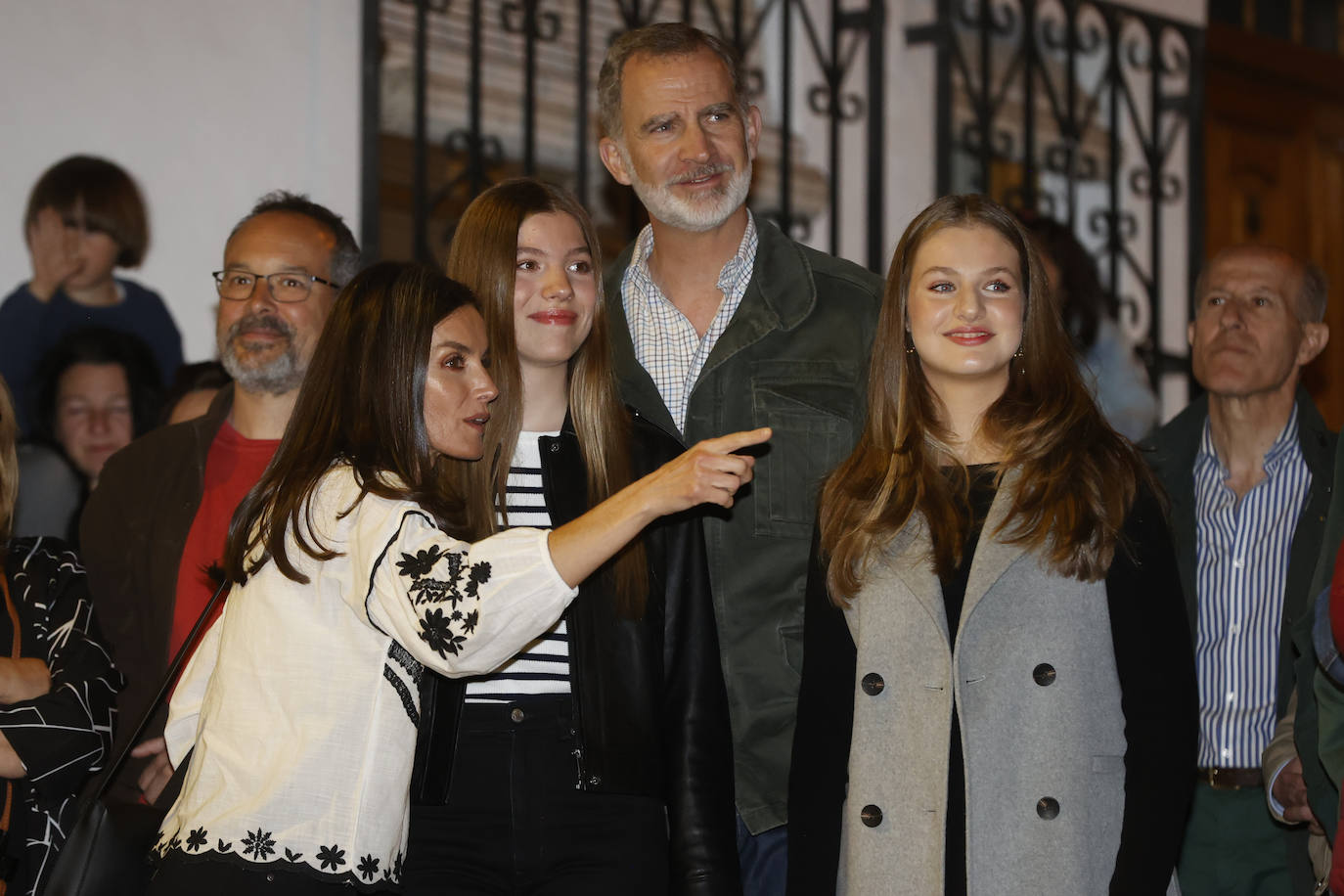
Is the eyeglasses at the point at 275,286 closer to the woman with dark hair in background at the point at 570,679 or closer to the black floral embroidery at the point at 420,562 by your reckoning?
the woman with dark hair in background at the point at 570,679

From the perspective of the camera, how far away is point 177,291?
4180 millimetres

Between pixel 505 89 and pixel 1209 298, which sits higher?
pixel 505 89

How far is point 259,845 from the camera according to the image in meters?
2.06

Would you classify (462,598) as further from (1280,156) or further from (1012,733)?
(1280,156)

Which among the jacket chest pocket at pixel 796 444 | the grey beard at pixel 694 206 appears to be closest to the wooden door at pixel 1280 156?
the grey beard at pixel 694 206

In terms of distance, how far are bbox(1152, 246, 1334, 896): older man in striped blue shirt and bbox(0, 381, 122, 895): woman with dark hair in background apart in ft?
7.09

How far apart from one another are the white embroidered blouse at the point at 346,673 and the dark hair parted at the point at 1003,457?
0.72 meters

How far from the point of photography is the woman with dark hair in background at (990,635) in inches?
93.7

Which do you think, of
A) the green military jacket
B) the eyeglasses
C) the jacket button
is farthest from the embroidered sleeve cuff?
the eyeglasses

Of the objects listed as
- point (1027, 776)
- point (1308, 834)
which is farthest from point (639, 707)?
point (1308, 834)

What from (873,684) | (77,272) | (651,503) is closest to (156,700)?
(651,503)

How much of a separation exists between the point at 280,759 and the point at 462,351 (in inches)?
26.2

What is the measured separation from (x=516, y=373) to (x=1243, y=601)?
1687 millimetres

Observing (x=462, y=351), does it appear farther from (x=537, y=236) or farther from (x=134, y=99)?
(x=134, y=99)
